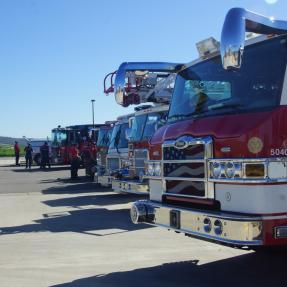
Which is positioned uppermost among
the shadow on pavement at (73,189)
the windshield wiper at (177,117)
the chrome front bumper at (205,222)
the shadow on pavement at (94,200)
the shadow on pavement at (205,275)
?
the windshield wiper at (177,117)

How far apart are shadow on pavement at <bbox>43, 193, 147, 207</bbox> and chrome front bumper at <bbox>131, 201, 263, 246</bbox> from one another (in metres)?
6.96

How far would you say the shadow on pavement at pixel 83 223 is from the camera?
946 centimetres

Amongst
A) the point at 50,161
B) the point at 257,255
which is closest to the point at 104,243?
the point at 257,255

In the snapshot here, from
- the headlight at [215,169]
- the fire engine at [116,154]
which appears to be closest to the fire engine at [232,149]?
the headlight at [215,169]

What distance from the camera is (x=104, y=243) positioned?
816 centimetres

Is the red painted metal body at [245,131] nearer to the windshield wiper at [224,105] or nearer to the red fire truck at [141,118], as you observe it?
the windshield wiper at [224,105]

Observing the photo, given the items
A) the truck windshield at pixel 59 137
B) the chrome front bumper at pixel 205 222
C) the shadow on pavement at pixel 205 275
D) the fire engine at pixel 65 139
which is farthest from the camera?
the truck windshield at pixel 59 137

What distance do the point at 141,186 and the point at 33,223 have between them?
227cm

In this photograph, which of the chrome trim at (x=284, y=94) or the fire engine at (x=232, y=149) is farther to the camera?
the chrome trim at (x=284, y=94)

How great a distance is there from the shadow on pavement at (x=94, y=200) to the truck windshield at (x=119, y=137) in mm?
1455

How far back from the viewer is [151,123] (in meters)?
12.4

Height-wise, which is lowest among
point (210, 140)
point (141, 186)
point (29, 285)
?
point (29, 285)

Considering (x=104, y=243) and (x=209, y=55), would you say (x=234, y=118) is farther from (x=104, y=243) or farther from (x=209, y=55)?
(x=104, y=243)

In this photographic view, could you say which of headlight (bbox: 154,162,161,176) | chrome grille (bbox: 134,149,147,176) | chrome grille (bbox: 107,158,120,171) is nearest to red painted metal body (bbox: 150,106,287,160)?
headlight (bbox: 154,162,161,176)
